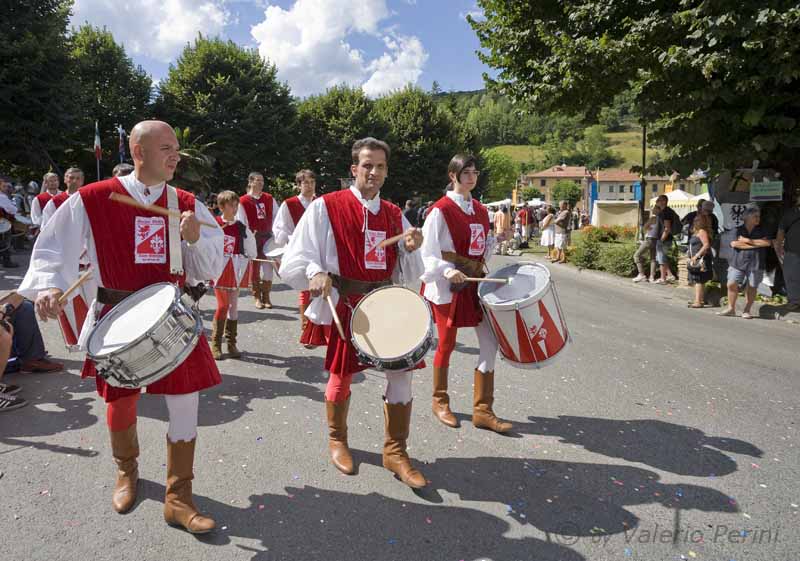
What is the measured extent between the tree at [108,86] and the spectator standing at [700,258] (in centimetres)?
2838

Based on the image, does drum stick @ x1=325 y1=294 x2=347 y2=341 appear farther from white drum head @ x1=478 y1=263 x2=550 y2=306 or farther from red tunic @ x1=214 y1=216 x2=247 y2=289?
red tunic @ x1=214 y1=216 x2=247 y2=289

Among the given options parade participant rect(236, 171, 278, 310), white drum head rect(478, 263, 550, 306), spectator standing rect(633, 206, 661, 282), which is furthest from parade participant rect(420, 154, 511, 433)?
spectator standing rect(633, 206, 661, 282)

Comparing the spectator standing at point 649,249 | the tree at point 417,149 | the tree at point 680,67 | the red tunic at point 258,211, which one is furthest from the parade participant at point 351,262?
the tree at point 417,149

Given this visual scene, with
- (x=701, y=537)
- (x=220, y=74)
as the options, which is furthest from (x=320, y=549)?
(x=220, y=74)

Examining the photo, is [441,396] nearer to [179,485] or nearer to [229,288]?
[179,485]

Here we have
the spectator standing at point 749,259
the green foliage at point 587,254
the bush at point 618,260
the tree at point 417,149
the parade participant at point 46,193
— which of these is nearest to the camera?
the spectator standing at point 749,259

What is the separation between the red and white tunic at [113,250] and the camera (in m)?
2.73

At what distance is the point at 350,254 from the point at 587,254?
13.2 metres

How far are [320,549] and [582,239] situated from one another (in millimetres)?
14612

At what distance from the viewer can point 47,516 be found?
2943mm

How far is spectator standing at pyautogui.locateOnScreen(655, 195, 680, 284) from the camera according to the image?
1191 centimetres

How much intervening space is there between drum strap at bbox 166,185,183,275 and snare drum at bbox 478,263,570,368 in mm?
2062

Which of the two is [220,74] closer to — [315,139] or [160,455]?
[315,139]

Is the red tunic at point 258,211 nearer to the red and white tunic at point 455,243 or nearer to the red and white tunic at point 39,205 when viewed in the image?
the red and white tunic at point 39,205
